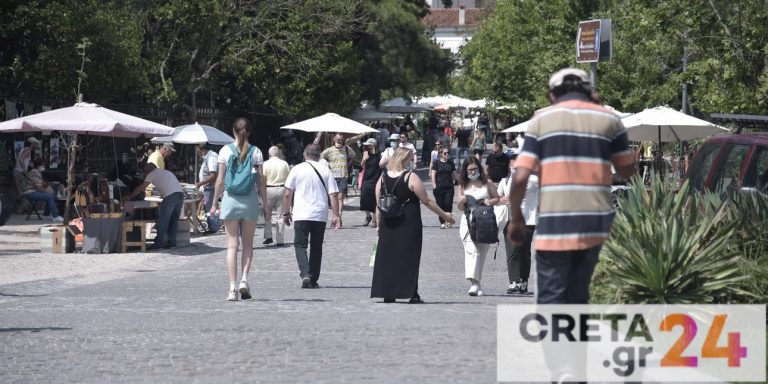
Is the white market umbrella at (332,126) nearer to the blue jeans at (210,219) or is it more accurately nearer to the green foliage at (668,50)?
the blue jeans at (210,219)

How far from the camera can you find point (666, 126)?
2573cm

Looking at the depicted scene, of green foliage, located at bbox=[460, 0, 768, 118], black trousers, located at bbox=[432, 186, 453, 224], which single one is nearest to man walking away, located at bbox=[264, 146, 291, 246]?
black trousers, located at bbox=[432, 186, 453, 224]

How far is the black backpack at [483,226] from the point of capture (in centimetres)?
1383

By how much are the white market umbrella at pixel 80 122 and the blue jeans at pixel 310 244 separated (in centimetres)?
658

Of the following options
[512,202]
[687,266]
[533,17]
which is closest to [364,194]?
[687,266]

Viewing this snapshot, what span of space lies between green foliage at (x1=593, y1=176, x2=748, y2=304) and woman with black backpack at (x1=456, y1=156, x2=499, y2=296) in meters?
3.58

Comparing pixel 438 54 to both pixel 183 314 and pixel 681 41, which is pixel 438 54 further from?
pixel 183 314

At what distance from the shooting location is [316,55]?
38125 millimetres

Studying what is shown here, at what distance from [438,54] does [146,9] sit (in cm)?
1942

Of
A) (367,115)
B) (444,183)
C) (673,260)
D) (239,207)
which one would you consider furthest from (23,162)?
(367,115)

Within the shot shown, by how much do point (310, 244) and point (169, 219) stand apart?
7091 mm

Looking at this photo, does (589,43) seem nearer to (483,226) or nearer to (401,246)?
(483,226)

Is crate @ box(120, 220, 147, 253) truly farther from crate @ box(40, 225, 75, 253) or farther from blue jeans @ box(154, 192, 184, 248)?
crate @ box(40, 225, 75, 253)

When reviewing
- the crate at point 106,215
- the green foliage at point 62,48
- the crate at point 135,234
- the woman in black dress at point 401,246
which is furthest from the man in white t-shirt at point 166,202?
the woman in black dress at point 401,246
